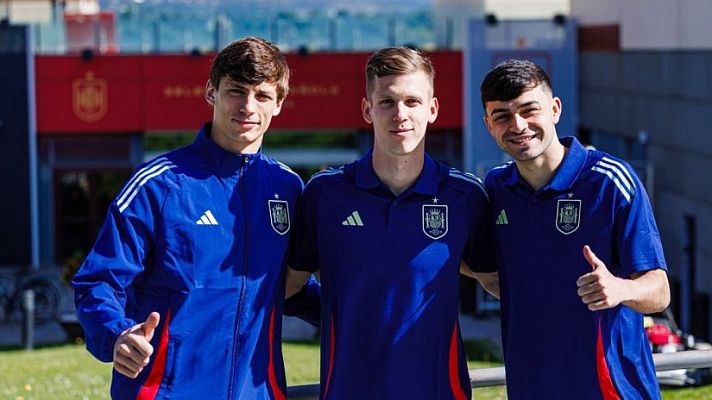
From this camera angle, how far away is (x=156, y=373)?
4.27m

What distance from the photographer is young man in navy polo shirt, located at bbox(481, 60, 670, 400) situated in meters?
4.40

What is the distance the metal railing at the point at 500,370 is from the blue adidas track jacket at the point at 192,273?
0.44 metres

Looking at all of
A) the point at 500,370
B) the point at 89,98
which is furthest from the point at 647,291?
the point at 89,98

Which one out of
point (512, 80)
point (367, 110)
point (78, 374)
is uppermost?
point (512, 80)

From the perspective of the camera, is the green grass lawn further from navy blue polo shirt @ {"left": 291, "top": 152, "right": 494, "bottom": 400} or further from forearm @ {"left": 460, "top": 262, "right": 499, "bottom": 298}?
navy blue polo shirt @ {"left": 291, "top": 152, "right": 494, "bottom": 400}

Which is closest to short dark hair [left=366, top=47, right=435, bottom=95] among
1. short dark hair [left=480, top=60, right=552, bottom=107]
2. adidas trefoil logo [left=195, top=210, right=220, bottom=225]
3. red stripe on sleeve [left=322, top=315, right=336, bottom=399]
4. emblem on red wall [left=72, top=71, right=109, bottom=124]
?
short dark hair [left=480, top=60, right=552, bottom=107]

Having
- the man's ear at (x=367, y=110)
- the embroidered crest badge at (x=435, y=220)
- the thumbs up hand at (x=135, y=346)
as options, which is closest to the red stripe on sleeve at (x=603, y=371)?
the embroidered crest badge at (x=435, y=220)

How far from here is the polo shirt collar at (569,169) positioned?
447 cm

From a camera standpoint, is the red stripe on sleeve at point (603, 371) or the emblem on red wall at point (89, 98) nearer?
the red stripe on sleeve at point (603, 371)

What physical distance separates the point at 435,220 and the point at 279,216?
55cm

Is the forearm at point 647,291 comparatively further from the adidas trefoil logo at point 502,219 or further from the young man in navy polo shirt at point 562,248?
the adidas trefoil logo at point 502,219

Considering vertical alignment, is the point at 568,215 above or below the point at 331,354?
above

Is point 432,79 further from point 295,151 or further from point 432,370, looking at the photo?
point 295,151

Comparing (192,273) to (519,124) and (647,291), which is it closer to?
(519,124)
